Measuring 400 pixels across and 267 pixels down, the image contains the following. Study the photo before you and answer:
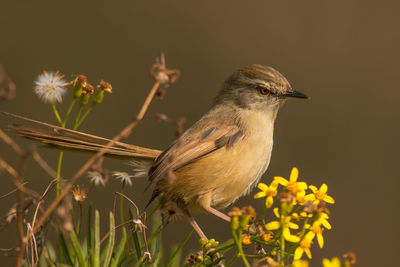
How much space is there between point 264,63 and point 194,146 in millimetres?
4487

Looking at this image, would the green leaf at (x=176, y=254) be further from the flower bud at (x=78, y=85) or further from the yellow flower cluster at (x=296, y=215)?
the flower bud at (x=78, y=85)

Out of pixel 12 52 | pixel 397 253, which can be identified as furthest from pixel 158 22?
pixel 397 253

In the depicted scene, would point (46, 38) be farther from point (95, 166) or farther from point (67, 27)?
point (95, 166)

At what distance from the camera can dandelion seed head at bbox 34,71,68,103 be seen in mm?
2607

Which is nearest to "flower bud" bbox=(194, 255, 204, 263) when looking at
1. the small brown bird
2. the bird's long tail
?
the bird's long tail

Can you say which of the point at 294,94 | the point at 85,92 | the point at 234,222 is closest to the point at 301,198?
the point at 234,222

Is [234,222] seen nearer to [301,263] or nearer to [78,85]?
[301,263]

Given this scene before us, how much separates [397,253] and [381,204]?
68 centimetres

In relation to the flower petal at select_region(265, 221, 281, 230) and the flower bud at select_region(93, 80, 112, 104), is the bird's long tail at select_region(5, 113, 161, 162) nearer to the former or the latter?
Answer: the flower bud at select_region(93, 80, 112, 104)

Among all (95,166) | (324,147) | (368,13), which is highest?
(368,13)

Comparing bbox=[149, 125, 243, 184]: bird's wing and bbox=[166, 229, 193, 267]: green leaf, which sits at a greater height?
bbox=[149, 125, 243, 184]: bird's wing

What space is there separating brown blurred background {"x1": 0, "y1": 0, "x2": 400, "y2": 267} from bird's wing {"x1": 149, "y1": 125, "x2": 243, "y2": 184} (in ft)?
9.90

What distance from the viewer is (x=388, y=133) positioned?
784 centimetres

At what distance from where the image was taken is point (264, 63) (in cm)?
816
